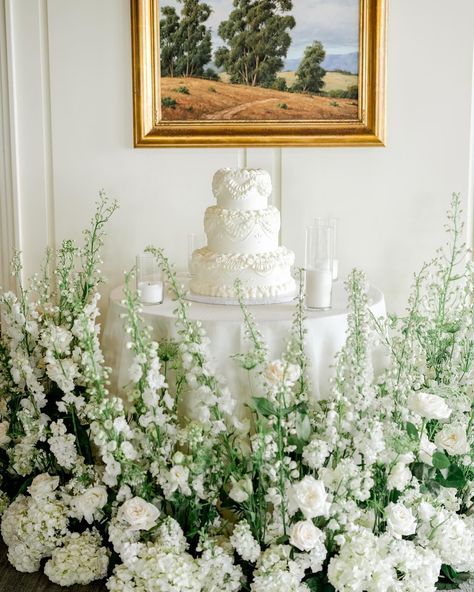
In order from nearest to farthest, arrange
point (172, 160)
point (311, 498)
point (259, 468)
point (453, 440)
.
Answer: point (311, 498)
point (259, 468)
point (453, 440)
point (172, 160)

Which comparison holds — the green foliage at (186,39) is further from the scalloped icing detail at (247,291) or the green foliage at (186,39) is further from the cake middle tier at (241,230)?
the scalloped icing detail at (247,291)

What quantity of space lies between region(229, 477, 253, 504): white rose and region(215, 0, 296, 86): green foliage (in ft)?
5.76

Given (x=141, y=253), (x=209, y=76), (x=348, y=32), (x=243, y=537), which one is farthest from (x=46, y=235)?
(x=243, y=537)

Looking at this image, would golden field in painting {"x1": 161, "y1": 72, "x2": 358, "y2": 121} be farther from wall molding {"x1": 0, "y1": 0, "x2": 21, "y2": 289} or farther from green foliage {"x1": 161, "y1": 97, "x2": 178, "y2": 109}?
wall molding {"x1": 0, "y1": 0, "x2": 21, "y2": 289}

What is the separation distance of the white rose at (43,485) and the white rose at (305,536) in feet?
3.11

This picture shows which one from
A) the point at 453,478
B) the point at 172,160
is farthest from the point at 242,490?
the point at 172,160

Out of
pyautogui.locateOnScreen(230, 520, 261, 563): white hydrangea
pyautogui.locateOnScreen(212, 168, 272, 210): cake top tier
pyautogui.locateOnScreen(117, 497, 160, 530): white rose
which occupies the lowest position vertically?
pyautogui.locateOnScreen(230, 520, 261, 563): white hydrangea

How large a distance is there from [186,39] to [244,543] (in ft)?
6.87

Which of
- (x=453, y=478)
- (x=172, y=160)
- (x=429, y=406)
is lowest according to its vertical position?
(x=453, y=478)

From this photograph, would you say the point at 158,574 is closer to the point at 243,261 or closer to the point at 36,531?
the point at 36,531

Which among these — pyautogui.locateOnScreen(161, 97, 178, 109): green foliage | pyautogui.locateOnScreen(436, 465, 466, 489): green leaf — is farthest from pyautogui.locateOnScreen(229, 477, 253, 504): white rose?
pyautogui.locateOnScreen(161, 97, 178, 109): green foliage

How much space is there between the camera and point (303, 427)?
2.73 metres

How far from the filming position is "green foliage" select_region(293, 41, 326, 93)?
357 centimetres

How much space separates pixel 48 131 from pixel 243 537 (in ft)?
6.71
